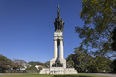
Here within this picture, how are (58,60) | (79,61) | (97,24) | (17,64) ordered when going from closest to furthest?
(97,24) < (58,60) < (17,64) < (79,61)

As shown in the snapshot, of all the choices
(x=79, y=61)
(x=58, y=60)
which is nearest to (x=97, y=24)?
(x=58, y=60)

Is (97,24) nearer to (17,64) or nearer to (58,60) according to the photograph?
(58,60)

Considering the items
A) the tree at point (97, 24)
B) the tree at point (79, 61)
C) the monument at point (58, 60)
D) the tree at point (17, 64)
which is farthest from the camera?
the tree at point (79, 61)

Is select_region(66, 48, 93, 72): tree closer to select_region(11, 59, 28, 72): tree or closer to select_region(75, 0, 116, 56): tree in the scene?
select_region(11, 59, 28, 72): tree

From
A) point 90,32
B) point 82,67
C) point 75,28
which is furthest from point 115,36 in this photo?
point 82,67

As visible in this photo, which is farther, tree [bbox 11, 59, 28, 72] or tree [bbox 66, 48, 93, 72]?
tree [bbox 66, 48, 93, 72]

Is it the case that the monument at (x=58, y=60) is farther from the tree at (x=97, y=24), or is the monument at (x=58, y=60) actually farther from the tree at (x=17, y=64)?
the tree at (x=17, y=64)

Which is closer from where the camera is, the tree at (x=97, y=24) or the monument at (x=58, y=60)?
the tree at (x=97, y=24)

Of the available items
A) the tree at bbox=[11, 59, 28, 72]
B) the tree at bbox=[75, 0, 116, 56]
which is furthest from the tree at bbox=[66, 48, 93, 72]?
the tree at bbox=[75, 0, 116, 56]

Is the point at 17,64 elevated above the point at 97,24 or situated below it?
below

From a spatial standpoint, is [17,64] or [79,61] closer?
[17,64]

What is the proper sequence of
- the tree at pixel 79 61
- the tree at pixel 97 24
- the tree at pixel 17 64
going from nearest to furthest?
the tree at pixel 97 24
the tree at pixel 17 64
the tree at pixel 79 61

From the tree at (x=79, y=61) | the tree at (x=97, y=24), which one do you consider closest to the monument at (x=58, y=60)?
the tree at (x=97, y=24)

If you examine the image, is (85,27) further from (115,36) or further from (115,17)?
(115,36)
